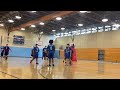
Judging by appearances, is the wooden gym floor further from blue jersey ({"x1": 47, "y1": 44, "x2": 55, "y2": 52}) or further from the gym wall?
the gym wall

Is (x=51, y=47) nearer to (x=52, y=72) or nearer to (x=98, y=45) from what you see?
(x=52, y=72)

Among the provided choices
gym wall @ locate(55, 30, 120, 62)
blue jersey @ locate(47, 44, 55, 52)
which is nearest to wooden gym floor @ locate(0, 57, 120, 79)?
blue jersey @ locate(47, 44, 55, 52)

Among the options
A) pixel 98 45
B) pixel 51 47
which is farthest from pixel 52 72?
pixel 98 45

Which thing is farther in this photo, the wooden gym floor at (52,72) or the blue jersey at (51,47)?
Answer: the blue jersey at (51,47)

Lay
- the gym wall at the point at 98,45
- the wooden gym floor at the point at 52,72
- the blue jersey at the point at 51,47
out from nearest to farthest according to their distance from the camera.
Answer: the wooden gym floor at the point at 52,72 < the blue jersey at the point at 51,47 < the gym wall at the point at 98,45

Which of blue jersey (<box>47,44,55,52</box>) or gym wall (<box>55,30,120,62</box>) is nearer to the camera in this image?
blue jersey (<box>47,44,55,52</box>)

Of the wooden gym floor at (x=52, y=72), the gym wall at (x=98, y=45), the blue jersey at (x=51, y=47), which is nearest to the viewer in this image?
the wooden gym floor at (x=52, y=72)

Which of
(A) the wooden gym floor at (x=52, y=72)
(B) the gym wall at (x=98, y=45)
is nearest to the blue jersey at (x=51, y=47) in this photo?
(A) the wooden gym floor at (x=52, y=72)

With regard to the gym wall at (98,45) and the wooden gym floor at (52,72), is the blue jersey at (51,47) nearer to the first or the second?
the wooden gym floor at (52,72)

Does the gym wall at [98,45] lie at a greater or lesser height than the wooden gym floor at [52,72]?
greater
